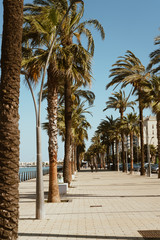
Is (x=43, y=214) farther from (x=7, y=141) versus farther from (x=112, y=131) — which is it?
(x=112, y=131)

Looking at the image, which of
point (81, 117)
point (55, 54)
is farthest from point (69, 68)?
point (81, 117)

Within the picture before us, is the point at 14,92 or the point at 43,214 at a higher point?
the point at 14,92

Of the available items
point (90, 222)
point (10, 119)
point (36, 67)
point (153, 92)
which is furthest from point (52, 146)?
point (153, 92)

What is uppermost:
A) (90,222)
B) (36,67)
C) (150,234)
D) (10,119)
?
(36,67)

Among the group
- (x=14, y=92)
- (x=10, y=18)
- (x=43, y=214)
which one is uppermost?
(x=10, y=18)

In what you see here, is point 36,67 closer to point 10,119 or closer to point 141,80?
point 10,119

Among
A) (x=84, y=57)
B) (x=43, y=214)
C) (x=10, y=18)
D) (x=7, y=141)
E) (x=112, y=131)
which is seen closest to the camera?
(x=7, y=141)

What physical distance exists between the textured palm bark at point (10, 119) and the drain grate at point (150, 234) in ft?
11.1

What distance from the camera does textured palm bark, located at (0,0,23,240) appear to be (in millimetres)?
5531

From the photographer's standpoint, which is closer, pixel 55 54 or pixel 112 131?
pixel 55 54

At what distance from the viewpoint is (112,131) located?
2512 inches

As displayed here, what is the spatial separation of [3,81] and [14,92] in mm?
267

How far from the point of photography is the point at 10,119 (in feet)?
19.3

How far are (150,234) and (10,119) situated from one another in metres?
4.37
